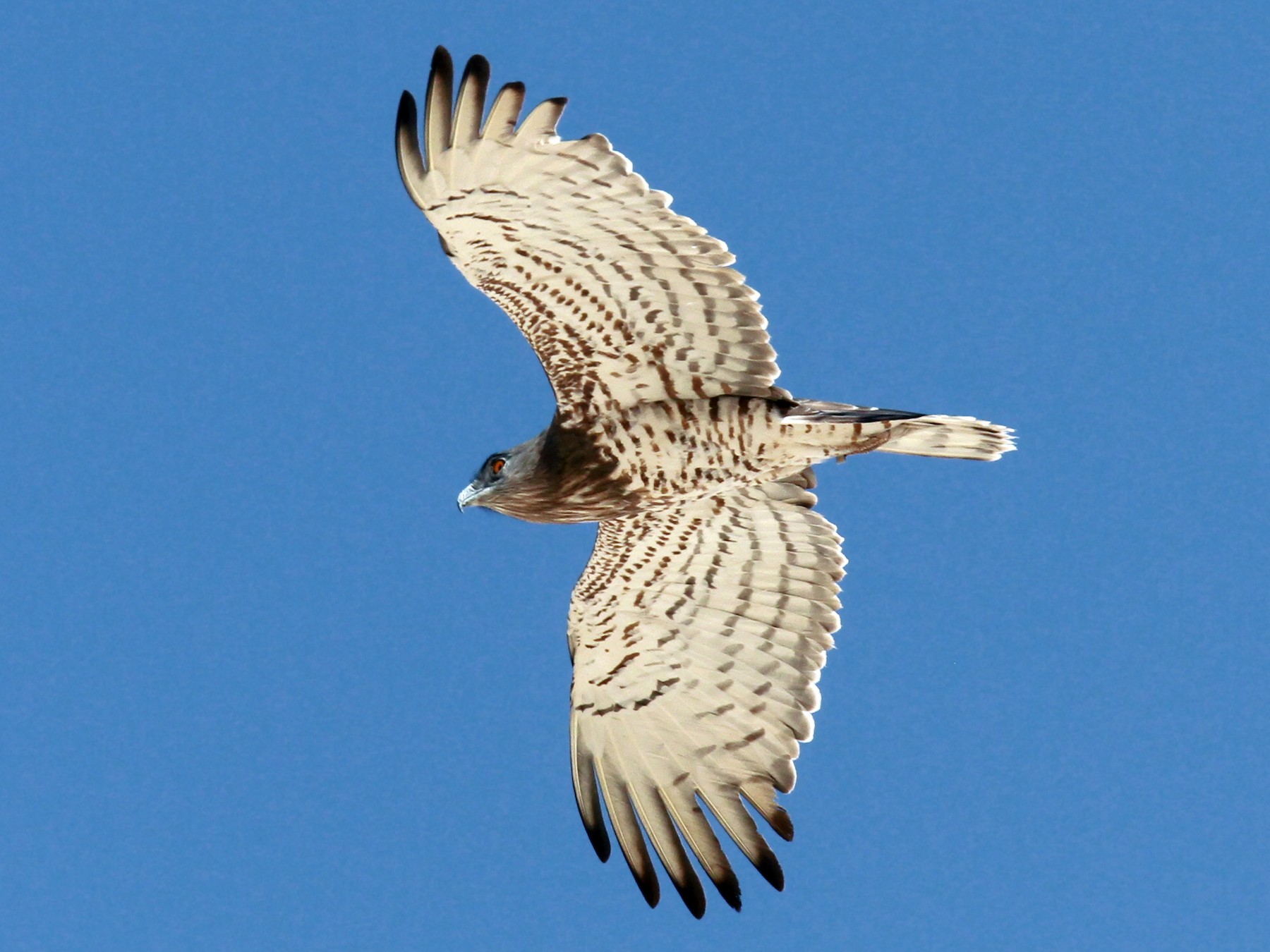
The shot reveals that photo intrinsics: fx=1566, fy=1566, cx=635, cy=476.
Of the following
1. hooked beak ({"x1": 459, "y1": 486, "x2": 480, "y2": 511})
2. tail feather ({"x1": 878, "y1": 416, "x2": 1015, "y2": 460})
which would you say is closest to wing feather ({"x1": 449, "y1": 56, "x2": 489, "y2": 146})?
hooked beak ({"x1": 459, "y1": 486, "x2": 480, "y2": 511})

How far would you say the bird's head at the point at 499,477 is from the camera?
895 centimetres

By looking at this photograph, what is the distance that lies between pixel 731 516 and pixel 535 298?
200cm

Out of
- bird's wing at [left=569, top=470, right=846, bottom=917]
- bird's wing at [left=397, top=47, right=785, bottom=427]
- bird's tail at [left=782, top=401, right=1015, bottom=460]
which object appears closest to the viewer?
bird's wing at [left=397, top=47, right=785, bottom=427]

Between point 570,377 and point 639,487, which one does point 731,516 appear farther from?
point 570,377

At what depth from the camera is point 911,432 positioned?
8.52 metres

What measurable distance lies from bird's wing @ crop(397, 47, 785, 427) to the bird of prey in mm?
11

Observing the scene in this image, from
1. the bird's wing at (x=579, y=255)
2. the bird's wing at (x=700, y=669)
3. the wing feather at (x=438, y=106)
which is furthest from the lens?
the bird's wing at (x=700, y=669)

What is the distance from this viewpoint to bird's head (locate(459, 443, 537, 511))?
895 centimetres

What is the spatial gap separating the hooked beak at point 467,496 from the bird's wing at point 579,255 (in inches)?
29.5

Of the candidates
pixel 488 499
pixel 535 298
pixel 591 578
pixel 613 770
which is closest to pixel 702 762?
pixel 613 770

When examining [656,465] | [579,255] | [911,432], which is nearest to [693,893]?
[656,465]

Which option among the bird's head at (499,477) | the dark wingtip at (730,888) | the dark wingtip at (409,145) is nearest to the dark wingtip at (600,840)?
the dark wingtip at (730,888)

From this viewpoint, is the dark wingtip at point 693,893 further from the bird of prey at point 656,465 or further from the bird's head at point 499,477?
the bird's head at point 499,477

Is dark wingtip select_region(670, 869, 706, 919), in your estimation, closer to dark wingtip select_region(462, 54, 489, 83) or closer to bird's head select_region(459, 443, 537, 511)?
bird's head select_region(459, 443, 537, 511)
